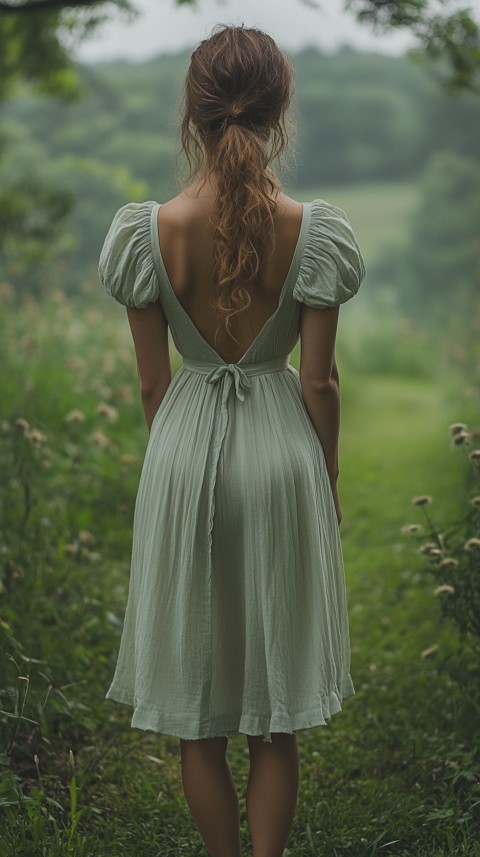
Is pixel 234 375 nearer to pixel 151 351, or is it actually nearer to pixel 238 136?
pixel 151 351

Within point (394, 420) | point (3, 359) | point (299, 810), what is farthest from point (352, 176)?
point (299, 810)

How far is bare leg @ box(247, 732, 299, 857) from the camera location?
230 cm

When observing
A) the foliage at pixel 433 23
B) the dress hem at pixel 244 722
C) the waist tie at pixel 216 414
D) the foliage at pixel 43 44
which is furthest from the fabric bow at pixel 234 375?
the foliage at pixel 43 44

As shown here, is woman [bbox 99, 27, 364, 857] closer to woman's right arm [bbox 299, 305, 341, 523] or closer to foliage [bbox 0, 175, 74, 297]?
woman's right arm [bbox 299, 305, 341, 523]

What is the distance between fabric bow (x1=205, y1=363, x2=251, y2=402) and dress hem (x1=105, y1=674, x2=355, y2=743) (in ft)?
2.37

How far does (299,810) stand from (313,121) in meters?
20.8

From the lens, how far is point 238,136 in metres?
2.16

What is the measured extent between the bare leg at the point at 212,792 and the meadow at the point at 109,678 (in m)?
0.27

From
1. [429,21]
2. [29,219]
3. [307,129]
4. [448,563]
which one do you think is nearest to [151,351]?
[448,563]

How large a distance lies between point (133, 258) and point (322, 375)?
0.51 metres

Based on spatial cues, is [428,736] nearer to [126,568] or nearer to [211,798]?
[211,798]

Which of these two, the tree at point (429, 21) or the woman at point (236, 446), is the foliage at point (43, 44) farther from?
the woman at point (236, 446)

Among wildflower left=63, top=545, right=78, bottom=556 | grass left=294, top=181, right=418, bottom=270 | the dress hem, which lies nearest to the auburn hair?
the dress hem

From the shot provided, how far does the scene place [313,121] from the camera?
22.1 metres
